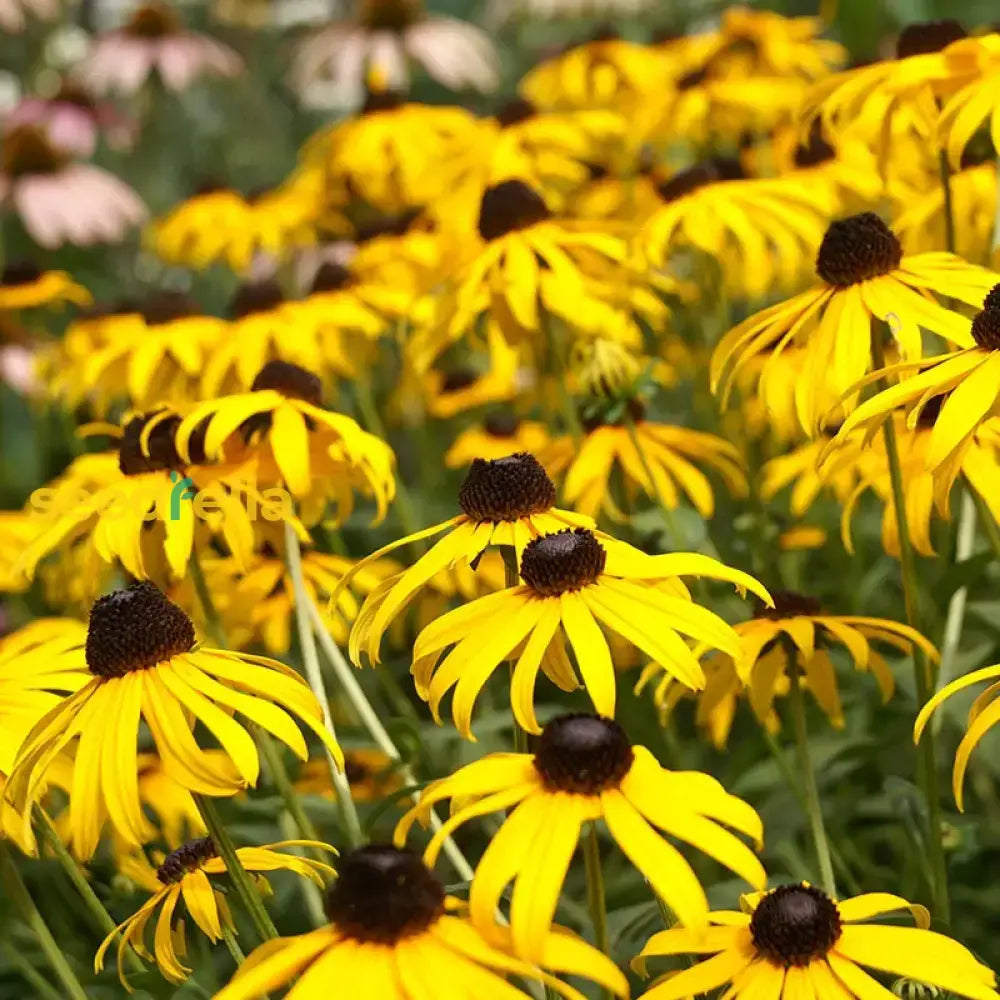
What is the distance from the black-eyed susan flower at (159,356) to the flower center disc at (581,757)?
1.02 meters

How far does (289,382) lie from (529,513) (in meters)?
0.35

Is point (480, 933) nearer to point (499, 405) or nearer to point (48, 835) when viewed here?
point (48, 835)

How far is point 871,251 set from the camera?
110cm

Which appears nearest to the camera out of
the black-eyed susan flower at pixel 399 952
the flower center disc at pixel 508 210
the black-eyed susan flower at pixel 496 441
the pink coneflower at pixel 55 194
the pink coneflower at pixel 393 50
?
the black-eyed susan flower at pixel 399 952

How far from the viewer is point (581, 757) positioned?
73cm

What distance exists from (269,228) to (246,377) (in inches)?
36.8

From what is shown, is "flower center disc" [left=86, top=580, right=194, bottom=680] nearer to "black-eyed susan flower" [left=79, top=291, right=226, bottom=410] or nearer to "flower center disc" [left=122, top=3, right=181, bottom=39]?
"black-eyed susan flower" [left=79, top=291, right=226, bottom=410]

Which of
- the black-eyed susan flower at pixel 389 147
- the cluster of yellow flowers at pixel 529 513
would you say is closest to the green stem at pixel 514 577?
the cluster of yellow flowers at pixel 529 513

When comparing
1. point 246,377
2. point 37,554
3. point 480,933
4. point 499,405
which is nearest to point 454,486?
point 499,405

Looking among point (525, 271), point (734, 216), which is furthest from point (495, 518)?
point (734, 216)

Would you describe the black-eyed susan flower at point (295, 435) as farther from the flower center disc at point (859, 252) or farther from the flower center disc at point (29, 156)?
the flower center disc at point (29, 156)

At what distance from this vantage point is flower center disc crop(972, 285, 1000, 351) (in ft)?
2.91

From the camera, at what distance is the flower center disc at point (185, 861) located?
3.10 feet

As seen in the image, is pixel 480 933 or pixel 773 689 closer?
pixel 480 933
